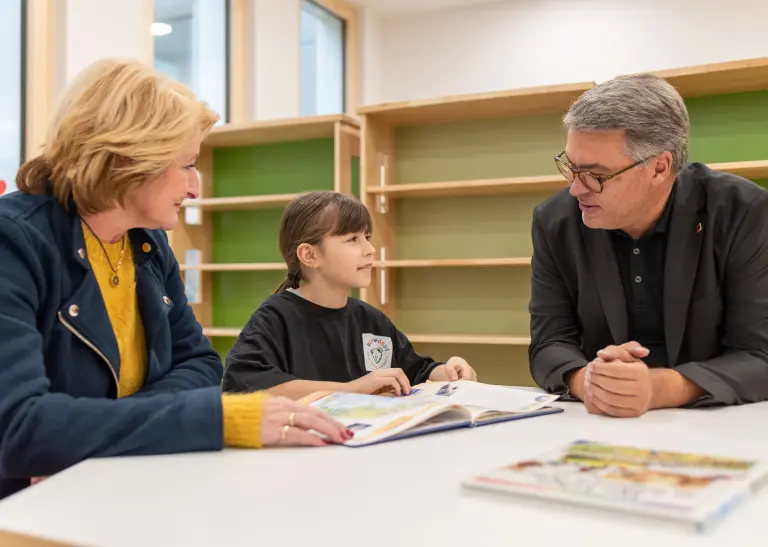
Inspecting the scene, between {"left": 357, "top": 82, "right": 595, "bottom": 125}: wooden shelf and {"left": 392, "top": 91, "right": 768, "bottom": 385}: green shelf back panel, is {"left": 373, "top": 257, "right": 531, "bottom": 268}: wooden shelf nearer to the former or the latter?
{"left": 392, "top": 91, "right": 768, "bottom": 385}: green shelf back panel

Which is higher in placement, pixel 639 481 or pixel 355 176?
pixel 355 176

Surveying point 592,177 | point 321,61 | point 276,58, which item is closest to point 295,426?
point 592,177

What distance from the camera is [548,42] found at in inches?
256

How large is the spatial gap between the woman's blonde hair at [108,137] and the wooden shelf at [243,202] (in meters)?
2.87

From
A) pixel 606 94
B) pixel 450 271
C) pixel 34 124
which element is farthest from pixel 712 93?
pixel 34 124

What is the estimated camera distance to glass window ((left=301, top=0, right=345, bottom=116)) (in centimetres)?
641

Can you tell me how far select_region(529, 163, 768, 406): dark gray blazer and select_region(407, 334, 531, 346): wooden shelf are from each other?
74.6 inches

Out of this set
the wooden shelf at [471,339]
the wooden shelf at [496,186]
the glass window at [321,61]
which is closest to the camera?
the wooden shelf at [496,186]

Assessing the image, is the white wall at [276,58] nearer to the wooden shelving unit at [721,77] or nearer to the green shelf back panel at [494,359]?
the green shelf back panel at [494,359]

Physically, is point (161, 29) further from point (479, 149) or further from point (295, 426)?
point (295, 426)

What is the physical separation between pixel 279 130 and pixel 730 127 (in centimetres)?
229

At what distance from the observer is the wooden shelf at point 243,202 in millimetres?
4262

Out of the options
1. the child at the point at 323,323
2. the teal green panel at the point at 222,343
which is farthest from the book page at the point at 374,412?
the teal green panel at the point at 222,343

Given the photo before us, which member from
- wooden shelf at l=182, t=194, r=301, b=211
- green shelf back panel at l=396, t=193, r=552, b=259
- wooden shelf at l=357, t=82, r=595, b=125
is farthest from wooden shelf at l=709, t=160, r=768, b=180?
wooden shelf at l=182, t=194, r=301, b=211
